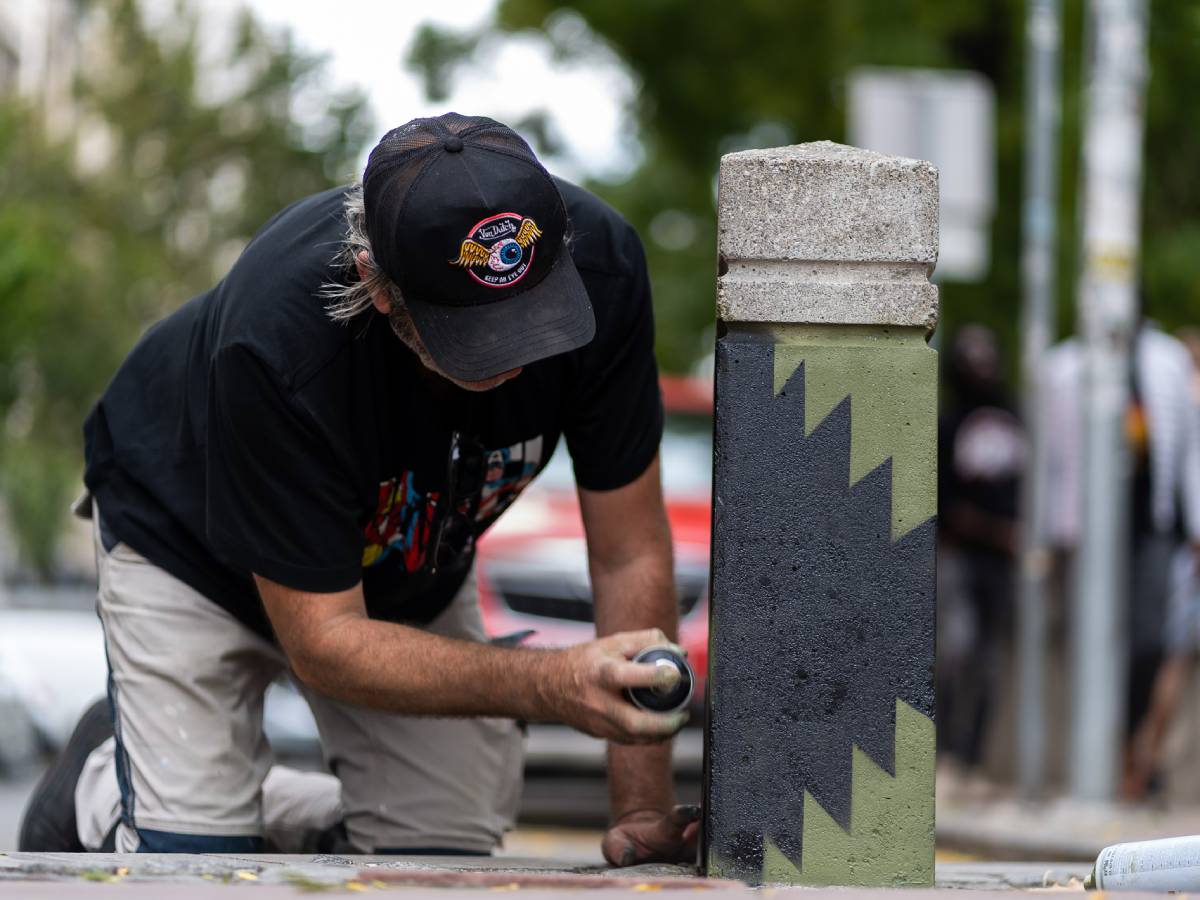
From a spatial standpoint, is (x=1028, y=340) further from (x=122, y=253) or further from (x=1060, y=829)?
(x=122, y=253)

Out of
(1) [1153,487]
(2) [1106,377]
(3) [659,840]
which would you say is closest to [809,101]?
(2) [1106,377]

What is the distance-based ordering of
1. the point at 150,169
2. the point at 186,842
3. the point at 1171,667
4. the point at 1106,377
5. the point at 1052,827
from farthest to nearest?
the point at 150,169, the point at 1171,667, the point at 1106,377, the point at 1052,827, the point at 186,842

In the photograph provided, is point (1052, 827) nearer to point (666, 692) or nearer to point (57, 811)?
point (57, 811)

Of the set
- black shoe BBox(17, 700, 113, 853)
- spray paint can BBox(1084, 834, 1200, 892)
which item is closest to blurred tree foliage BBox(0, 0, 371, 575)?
black shoe BBox(17, 700, 113, 853)

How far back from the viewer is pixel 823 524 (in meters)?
3.46

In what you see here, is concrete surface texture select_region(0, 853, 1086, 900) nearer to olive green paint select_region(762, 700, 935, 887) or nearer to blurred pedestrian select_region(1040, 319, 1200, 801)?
olive green paint select_region(762, 700, 935, 887)

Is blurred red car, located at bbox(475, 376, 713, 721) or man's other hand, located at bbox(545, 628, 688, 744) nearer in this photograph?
man's other hand, located at bbox(545, 628, 688, 744)

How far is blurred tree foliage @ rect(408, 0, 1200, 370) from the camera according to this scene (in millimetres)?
12789

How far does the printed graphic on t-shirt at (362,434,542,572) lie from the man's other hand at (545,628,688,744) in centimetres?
62

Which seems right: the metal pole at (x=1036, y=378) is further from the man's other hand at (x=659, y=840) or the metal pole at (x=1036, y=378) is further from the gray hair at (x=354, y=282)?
the gray hair at (x=354, y=282)

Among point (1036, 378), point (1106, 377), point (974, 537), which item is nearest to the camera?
point (1106, 377)

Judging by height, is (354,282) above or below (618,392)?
above

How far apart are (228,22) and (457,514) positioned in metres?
20.4

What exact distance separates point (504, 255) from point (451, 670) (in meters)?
0.74
